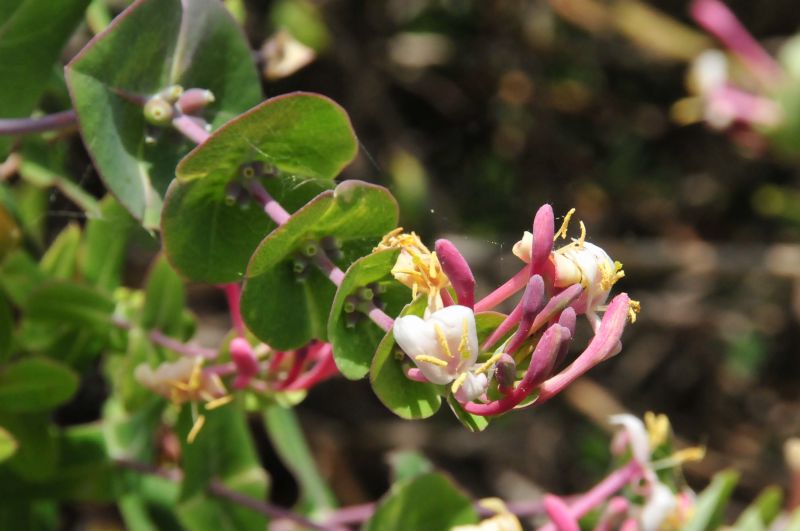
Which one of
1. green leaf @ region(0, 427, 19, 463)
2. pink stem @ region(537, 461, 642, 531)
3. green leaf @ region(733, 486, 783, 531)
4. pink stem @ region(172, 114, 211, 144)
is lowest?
green leaf @ region(733, 486, 783, 531)

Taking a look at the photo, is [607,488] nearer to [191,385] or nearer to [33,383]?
[191,385]

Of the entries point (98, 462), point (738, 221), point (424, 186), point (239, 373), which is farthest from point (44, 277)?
point (738, 221)

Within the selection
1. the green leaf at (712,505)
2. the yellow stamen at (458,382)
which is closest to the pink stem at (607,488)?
the green leaf at (712,505)

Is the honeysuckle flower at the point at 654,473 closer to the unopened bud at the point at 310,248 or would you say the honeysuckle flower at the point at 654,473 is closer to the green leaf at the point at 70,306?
the unopened bud at the point at 310,248

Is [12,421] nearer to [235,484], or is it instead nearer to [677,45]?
[235,484]

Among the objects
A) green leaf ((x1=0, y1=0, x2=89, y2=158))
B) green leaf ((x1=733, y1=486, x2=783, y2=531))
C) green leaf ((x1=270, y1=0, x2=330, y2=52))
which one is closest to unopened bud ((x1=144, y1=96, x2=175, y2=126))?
green leaf ((x1=0, y1=0, x2=89, y2=158))

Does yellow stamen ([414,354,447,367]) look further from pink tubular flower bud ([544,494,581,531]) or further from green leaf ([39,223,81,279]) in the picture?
green leaf ([39,223,81,279])
